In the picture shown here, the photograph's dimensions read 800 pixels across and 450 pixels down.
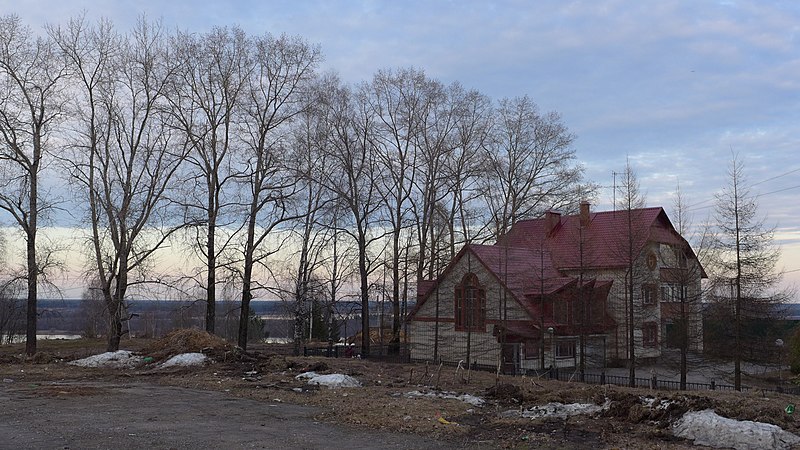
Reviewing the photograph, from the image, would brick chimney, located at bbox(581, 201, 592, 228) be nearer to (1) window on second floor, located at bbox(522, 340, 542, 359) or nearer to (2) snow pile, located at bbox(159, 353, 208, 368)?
(1) window on second floor, located at bbox(522, 340, 542, 359)

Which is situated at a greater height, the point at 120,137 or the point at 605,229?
the point at 120,137

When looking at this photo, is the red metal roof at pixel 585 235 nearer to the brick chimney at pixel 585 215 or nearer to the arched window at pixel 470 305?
the brick chimney at pixel 585 215

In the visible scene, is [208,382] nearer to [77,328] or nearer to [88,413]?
[88,413]

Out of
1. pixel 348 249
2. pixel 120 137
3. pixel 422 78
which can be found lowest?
pixel 348 249

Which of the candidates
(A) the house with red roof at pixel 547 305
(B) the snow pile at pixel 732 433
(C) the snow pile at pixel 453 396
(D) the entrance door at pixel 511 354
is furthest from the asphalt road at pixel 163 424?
(D) the entrance door at pixel 511 354

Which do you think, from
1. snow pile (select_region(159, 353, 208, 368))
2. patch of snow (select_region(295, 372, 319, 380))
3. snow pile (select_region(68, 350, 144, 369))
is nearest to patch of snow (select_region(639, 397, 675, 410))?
patch of snow (select_region(295, 372, 319, 380))

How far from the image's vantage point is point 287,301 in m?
37.2

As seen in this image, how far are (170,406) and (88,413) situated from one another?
192 centimetres

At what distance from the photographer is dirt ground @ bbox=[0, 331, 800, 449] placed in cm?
1200

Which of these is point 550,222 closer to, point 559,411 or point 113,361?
point 113,361

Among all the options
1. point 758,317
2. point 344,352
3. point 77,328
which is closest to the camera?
point 758,317

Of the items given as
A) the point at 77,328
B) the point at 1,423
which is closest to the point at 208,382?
the point at 1,423

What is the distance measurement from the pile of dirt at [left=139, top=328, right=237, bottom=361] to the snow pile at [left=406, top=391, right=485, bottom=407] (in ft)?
32.9

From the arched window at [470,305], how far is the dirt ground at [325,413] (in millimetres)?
10621
